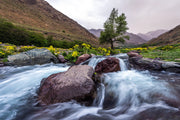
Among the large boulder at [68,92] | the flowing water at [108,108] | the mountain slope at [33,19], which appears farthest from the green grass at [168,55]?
the mountain slope at [33,19]

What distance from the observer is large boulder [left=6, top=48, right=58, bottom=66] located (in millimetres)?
6270

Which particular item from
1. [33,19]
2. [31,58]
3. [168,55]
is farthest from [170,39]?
[33,19]

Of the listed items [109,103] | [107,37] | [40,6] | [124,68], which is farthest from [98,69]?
[40,6]

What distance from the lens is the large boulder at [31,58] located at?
20.6 feet

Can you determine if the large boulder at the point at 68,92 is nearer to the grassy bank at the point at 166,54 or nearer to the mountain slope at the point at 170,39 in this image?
the grassy bank at the point at 166,54

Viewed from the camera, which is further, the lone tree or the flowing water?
the lone tree

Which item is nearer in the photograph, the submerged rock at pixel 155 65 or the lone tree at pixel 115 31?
the submerged rock at pixel 155 65

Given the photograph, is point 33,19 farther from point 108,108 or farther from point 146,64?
point 108,108

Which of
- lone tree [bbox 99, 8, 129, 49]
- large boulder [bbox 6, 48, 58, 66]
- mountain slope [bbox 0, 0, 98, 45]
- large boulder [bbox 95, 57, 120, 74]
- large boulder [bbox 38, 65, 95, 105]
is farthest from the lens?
mountain slope [bbox 0, 0, 98, 45]

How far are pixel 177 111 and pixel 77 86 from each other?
2.24 metres

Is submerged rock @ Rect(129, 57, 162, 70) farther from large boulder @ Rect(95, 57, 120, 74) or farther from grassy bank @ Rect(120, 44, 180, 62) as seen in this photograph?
large boulder @ Rect(95, 57, 120, 74)

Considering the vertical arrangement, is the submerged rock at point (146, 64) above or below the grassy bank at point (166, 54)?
below

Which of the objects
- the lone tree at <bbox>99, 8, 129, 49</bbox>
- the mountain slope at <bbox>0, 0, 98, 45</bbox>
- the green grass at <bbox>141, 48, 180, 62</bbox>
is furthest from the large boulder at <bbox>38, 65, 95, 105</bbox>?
the mountain slope at <bbox>0, 0, 98, 45</bbox>

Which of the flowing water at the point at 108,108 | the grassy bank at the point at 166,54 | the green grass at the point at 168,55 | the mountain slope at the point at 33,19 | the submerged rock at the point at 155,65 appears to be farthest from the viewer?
the mountain slope at the point at 33,19
